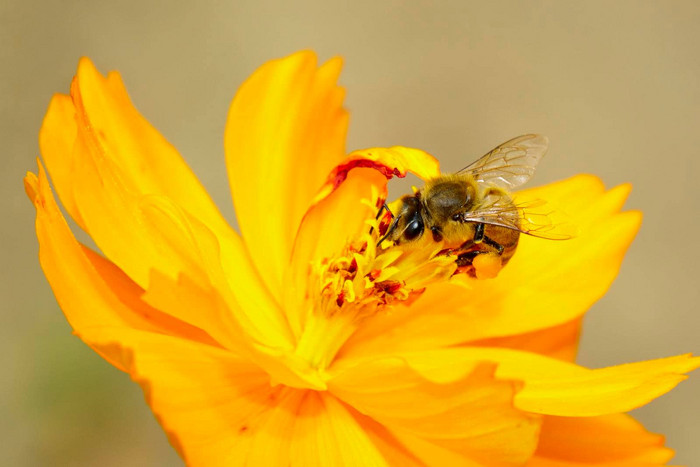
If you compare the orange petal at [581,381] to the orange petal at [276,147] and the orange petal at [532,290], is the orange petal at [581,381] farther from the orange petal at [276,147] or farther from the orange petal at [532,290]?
the orange petal at [276,147]

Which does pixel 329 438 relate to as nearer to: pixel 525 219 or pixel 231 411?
pixel 231 411

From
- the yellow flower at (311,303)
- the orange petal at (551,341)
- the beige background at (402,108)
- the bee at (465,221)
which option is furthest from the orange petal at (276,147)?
the beige background at (402,108)

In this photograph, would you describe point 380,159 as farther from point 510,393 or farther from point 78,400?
point 78,400

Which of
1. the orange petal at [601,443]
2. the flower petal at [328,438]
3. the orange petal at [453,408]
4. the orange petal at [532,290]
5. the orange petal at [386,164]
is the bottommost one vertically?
the orange petal at [601,443]

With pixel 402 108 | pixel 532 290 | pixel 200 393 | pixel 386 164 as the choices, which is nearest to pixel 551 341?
pixel 532 290

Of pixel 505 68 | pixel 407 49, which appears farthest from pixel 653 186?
pixel 407 49

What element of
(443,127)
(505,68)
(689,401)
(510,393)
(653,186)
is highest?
(505,68)

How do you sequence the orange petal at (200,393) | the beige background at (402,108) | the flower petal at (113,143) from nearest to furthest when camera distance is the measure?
the orange petal at (200,393) → the flower petal at (113,143) → the beige background at (402,108)

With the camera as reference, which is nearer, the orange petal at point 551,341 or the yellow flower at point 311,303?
the yellow flower at point 311,303
